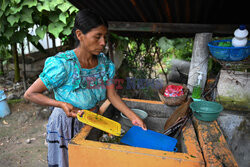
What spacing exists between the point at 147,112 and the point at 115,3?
1.58 m

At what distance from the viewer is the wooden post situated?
104 inches

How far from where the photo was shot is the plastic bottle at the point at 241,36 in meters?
2.11

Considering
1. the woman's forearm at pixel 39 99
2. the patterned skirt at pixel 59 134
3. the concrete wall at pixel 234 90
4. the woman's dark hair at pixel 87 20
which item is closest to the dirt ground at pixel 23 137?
the patterned skirt at pixel 59 134

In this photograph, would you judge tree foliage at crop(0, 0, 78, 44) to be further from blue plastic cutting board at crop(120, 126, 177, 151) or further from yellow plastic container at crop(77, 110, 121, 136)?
blue plastic cutting board at crop(120, 126, 177, 151)

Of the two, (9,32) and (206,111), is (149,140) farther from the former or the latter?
(9,32)

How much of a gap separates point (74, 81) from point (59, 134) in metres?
0.59

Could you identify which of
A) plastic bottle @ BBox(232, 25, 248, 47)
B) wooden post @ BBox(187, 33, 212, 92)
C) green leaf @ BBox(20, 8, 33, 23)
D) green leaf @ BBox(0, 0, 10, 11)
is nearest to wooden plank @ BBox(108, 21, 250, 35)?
wooden post @ BBox(187, 33, 212, 92)

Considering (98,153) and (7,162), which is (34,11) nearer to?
(7,162)

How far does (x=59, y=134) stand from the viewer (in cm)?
183

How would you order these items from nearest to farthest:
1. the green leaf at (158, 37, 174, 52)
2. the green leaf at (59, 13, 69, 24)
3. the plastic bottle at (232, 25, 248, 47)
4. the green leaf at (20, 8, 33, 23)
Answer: the plastic bottle at (232, 25, 248, 47), the green leaf at (158, 37, 174, 52), the green leaf at (59, 13, 69, 24), the green leaf at (20, 8, 33, 23)

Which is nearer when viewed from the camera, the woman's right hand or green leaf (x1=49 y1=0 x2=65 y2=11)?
the woman's right hand

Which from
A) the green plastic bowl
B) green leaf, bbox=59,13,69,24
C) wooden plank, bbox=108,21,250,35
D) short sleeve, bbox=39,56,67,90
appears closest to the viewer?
short sleeve, bbox=39,56,67,90

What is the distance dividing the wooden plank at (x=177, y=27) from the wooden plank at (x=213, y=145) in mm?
1286

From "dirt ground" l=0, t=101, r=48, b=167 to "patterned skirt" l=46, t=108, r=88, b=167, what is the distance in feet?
4.71
